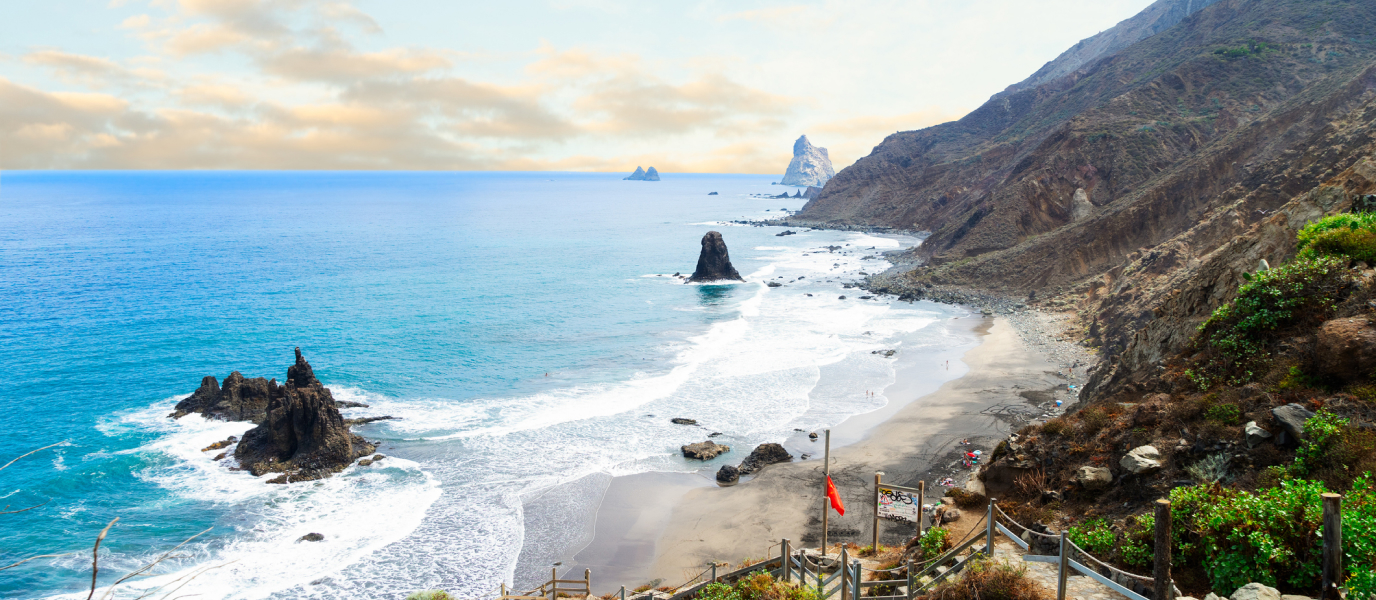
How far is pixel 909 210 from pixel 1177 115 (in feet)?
151

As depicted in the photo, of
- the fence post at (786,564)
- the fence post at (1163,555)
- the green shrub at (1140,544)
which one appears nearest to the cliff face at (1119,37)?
the green shrub at (1140,544)

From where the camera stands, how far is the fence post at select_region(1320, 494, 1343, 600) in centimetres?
919

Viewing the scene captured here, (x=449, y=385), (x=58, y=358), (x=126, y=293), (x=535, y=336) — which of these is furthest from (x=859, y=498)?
(x=126, y=293)

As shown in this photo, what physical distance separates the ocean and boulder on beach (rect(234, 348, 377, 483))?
42.6 inches

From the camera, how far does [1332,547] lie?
941cm

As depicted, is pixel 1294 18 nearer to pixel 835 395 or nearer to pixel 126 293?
pixel 835 395

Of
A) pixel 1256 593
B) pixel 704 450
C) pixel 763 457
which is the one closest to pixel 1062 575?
pixel 1256 593

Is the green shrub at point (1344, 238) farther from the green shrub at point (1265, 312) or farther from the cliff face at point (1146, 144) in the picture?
the cliff face at point (1146, 144)

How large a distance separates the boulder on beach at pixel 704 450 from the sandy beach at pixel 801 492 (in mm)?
1424

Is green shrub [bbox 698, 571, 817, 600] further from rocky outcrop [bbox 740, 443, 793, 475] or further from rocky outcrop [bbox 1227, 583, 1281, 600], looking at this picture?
rocky outcrop [bbox 740, 443, 793, 475]

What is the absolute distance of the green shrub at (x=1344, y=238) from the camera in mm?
16531

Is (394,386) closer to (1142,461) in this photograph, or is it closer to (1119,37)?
(1142,461)

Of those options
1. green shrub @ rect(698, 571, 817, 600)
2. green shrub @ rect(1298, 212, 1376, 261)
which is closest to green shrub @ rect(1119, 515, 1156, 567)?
green shrub @ rect(698, 571, 817, 600)

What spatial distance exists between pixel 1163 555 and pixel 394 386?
38.2 m
